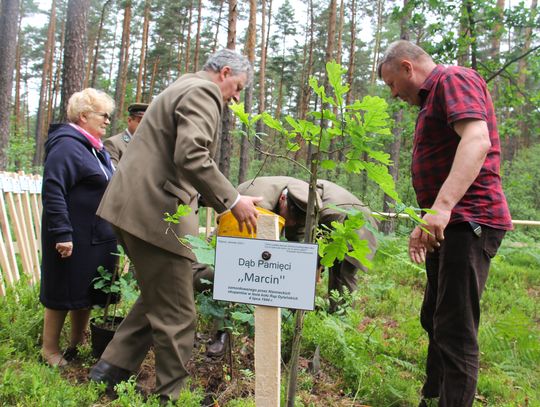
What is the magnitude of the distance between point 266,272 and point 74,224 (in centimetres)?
206

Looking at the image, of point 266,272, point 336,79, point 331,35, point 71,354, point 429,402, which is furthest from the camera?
point 331,35

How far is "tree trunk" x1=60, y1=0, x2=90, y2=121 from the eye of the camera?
275 inches

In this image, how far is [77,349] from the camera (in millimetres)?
3299

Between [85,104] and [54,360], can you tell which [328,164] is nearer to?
[85,104]

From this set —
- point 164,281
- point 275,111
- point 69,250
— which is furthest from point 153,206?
point 275,111

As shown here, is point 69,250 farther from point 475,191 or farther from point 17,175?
point 475,191

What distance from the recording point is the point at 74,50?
7.03m

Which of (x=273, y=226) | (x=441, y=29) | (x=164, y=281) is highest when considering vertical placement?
(x=441, y=29)

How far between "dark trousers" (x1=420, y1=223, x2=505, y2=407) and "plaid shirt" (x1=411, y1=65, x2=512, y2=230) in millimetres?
95

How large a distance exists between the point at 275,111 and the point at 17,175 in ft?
95.4

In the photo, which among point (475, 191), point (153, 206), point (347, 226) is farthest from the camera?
point (153, 206)

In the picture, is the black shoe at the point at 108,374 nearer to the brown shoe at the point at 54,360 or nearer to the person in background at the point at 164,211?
the person in background at the point at 164,211

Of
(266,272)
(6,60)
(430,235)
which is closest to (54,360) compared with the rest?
(266,272)

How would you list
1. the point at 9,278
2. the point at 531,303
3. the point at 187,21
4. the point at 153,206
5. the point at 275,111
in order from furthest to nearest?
the point at 275,111, the point at 187,21, the point at 531,303, the point at 9,278, the point at 153,206
